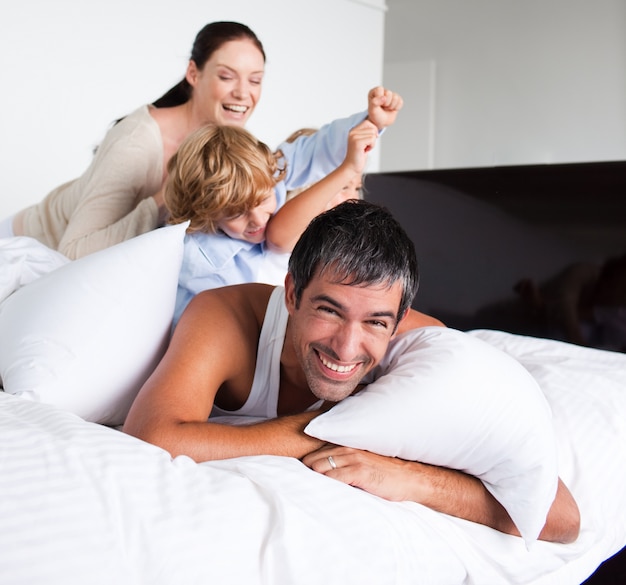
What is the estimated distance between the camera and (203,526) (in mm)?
1077

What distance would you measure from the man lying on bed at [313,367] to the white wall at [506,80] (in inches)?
199

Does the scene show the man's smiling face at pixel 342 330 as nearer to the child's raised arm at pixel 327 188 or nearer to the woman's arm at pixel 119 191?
the child's raised arm at pixel 327 188

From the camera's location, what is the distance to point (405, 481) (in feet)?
4.68

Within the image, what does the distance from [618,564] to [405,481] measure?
71 cm

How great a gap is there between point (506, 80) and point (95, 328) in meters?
5.83

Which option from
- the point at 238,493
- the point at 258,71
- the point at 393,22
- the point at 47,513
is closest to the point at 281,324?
the point at 238,493

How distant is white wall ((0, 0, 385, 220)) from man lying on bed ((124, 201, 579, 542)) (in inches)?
101

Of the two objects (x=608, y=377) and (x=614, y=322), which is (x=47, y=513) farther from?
(x=614, y=322)

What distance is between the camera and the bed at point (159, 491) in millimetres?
1016

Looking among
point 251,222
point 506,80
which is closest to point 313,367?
point 251,222

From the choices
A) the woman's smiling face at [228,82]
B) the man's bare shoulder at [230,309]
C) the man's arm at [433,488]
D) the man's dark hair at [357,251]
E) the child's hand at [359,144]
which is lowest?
the man's arm at [433,488]

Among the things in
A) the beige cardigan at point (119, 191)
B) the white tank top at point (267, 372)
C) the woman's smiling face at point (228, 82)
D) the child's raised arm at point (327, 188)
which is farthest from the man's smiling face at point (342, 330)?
the woman's smiling face at point (228, 82)

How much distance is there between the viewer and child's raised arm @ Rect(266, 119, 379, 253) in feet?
7.22

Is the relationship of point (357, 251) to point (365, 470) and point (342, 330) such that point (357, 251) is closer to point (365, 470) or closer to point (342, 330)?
point (342, 330)
